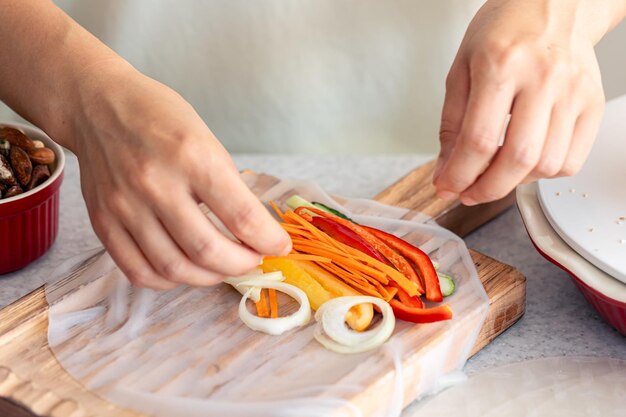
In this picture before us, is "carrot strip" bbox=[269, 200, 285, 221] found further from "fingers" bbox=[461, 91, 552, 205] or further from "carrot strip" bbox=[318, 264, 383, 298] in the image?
"fingers" bbox=[461, 91, 552, 205]

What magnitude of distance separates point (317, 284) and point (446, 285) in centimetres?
19

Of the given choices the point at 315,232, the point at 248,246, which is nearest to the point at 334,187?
the point at 315,232

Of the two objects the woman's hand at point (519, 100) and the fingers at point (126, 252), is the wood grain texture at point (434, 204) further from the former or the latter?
the fingers at point (126, 252)

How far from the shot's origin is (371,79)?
70.1 inches

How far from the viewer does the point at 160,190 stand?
→ 0.96 m

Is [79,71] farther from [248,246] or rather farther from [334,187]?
Result: [334,187]

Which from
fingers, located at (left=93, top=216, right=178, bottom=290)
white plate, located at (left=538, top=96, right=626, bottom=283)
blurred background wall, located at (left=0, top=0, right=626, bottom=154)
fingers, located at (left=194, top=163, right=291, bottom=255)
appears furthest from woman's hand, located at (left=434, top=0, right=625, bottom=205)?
blurred background wall, located at (left=0, top=0, right=626, bottom=154)

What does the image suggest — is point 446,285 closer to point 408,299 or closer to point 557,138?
point 408,299

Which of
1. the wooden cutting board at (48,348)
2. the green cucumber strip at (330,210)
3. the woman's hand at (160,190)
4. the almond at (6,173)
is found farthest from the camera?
the green cucumber strip at (330,210)

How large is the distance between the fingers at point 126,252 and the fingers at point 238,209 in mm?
113

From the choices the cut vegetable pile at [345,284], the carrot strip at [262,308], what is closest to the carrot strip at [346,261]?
the cut vegetable pile at [345,284]

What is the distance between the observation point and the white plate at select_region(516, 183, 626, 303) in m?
1.15

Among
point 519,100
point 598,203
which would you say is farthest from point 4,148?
point 598,203

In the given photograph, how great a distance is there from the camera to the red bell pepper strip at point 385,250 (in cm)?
126
